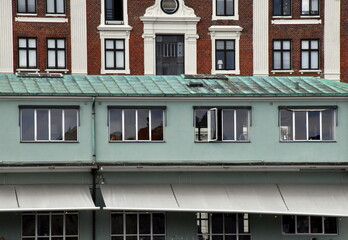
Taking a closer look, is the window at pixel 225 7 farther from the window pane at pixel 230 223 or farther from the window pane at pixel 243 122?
the window pane at pixel 230 223

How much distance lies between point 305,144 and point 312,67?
784 inches

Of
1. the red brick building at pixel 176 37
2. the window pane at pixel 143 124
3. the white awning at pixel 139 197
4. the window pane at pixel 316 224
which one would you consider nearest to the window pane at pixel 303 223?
the window pane at pixel 316 224

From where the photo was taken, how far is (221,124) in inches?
2322

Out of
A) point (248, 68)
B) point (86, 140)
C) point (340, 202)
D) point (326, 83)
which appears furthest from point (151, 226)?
point (248, 68)

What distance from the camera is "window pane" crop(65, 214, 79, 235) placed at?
56.8 meters

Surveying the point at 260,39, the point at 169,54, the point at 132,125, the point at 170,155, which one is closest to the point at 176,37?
the point at 169,54

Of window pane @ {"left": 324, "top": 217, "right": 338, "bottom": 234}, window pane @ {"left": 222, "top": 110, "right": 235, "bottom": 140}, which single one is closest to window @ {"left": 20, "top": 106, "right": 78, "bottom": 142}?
window pane @ {"left": 222, "top": 110, "right": 235, "bottom": 140}

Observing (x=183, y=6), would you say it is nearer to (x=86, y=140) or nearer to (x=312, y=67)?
(x=312, y=67)

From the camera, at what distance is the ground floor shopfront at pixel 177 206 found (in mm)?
56000

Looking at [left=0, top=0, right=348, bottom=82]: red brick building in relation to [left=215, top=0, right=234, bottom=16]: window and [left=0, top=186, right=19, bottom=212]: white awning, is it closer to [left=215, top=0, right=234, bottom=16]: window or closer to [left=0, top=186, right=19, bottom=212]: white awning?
[left=215, top=0, right=234, bottom=16]: window

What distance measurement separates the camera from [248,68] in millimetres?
78312

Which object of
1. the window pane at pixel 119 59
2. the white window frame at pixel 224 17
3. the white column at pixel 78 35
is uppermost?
the white window frame at pixel 224 17

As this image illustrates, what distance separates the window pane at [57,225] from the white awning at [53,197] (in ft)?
4.37

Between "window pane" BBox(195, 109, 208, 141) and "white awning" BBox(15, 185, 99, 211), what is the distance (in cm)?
594
